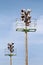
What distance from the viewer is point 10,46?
97.2m

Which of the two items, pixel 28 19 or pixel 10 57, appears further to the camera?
pixel 10 57

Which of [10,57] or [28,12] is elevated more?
[28,12]

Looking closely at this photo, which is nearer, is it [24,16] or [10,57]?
[24,16]

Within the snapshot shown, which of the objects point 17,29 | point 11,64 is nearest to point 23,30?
point 17,29

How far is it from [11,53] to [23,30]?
1484 inches

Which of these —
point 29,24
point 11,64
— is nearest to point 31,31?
point 29,24

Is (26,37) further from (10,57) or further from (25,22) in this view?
(10,57)

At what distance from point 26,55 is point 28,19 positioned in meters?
6.21

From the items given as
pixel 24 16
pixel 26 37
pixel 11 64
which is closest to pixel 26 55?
pixel 26 37

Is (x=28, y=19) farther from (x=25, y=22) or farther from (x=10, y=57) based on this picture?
(x=10, y=57)

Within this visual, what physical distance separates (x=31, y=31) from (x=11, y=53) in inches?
1479

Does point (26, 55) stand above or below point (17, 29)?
below

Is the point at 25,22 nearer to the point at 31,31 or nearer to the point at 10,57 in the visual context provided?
the point at 31,31

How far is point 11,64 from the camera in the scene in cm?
9406
